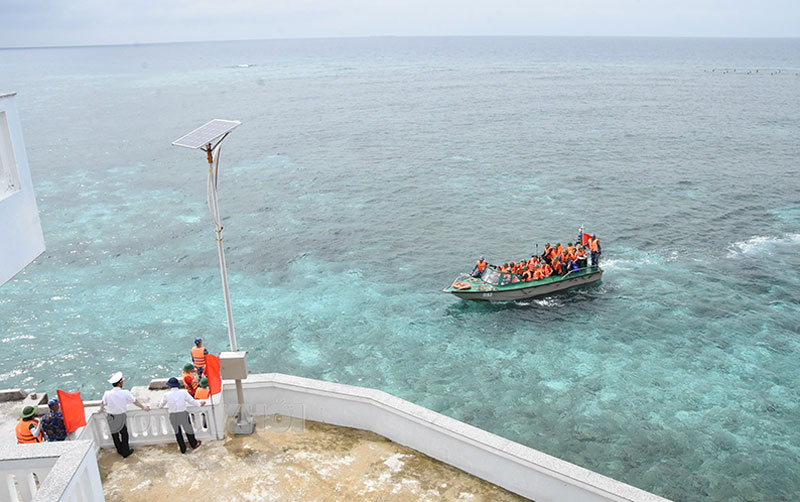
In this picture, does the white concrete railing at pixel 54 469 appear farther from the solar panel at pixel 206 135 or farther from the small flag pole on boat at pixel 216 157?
the solar panel at pixel 206 135

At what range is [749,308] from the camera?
96.9ft

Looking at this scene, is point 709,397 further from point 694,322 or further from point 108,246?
point 108,246

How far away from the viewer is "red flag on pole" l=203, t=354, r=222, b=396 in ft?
40.2

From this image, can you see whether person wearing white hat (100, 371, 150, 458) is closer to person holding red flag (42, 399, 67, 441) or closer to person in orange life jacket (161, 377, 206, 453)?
person in orange life jacket (161, 377, 206, 453)

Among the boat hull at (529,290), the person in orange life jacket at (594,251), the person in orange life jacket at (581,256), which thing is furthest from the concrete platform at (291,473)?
the person in orange life jacket at (594,251)

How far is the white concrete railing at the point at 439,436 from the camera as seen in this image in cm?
1050

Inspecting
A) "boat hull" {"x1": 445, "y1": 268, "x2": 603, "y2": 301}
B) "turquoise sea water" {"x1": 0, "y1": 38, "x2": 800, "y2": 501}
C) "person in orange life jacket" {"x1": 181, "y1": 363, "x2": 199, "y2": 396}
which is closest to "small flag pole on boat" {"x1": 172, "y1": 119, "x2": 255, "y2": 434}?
"person in orange life jacket" {"x1": 181, "y1": 363, "x2": 199, "y2": 396}

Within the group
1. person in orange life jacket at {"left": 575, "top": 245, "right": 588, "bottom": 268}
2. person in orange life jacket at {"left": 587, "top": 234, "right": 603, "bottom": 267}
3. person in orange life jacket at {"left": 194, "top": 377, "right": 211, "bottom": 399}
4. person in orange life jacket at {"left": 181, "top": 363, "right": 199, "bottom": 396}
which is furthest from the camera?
person in orange life jacket at {"left": 587, "top": 234, "right": 603, "bottom": 267}

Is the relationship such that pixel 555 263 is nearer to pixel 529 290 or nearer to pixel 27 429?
pixel 529 290

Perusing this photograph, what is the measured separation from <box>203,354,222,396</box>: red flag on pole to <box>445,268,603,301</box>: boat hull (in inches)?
711

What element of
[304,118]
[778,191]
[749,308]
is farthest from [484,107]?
[749,308]

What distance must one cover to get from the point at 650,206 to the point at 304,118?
163ft

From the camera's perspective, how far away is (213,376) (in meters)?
12.3

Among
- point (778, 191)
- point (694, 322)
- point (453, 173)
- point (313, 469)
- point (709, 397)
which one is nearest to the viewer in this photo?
point (313, 469)
